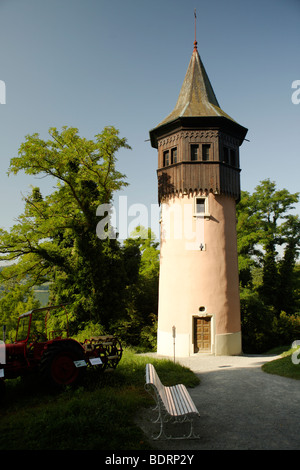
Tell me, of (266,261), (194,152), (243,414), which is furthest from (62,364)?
(266,261)

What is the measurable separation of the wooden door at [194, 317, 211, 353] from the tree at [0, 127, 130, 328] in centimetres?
481

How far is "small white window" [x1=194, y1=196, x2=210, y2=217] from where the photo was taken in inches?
684

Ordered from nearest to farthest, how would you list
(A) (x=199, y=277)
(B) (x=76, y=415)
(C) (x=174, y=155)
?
(B) (x=76, y=415) → (A) (x=199, y=277) → (C) (x=174, y=155)

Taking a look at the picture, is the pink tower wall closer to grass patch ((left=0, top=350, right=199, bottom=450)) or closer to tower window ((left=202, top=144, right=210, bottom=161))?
tower window ((left=202, top=144, right=210, bottom=161))

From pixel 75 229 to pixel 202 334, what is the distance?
30.1ft

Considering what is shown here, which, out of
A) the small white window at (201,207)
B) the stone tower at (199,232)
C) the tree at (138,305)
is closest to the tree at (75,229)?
the tree at (138,305)

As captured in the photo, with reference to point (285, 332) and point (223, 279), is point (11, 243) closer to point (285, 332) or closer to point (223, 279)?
point (223, 279)

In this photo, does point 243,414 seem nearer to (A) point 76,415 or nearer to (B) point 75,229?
(A) point 76,415

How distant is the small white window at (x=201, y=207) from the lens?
1738cm

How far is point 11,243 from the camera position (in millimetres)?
16547

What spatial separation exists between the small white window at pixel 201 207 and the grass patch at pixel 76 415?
1044 centimetres

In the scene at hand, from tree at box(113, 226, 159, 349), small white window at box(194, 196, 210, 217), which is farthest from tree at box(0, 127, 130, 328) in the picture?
small white window at box(194, 196, 210, 217)

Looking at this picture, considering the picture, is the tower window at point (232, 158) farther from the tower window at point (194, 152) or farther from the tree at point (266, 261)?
the tree at point (266, 261)

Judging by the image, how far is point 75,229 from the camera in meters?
18.2
